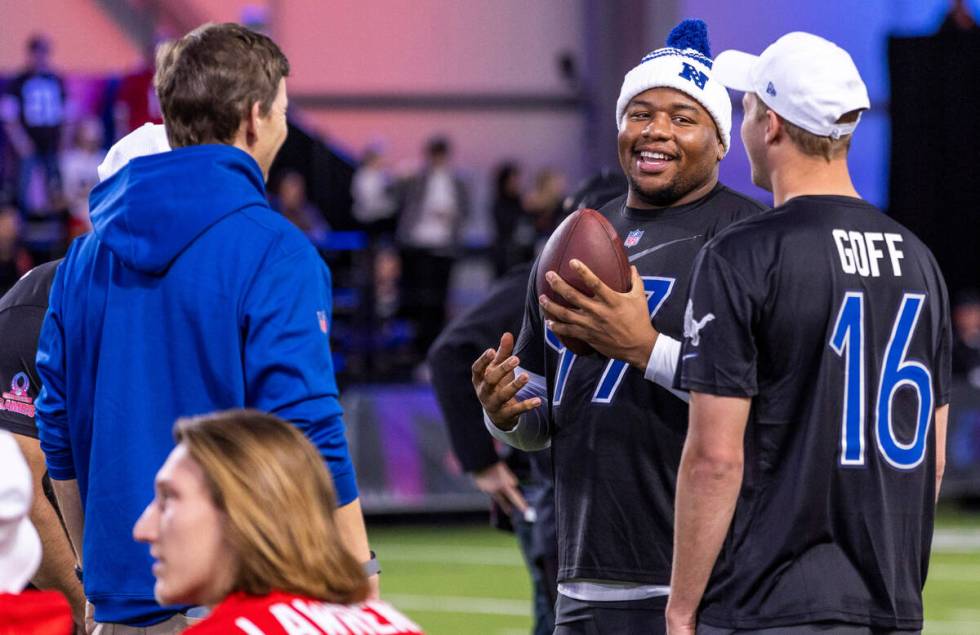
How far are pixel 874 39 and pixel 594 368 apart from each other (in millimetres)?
17022

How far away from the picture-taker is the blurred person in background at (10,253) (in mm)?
13133

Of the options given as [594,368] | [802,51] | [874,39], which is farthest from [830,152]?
[874,39]

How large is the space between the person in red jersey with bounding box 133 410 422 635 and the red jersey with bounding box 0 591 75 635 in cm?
22

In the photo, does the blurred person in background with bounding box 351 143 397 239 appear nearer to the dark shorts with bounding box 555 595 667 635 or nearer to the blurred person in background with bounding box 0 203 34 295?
the blurred person in background with bounding box 0 203 34 295

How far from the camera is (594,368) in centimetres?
395

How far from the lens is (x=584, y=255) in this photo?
389cm

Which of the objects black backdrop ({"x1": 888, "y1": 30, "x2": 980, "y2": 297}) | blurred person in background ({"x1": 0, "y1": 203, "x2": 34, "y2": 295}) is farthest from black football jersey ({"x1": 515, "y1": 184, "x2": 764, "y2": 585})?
black backdrop ({"x1": 888, "y1": 30, "x2": 980, "y2": 297})

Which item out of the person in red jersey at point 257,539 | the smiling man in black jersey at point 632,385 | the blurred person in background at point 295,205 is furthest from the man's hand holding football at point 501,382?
the blurred person in background at point 295,205

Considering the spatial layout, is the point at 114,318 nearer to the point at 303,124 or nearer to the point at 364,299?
the point at 364,299

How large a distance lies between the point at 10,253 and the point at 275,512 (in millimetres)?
11510

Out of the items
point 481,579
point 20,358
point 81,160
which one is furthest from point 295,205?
point 20,358

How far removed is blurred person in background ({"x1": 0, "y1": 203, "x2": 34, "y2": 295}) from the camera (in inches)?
517

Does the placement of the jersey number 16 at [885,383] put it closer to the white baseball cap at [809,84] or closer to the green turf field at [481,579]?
the white baseball cap at [809,84]

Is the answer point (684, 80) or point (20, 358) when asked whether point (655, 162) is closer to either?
point (684, 80)
